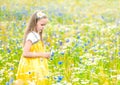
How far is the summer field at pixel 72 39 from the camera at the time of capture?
429 centimetres

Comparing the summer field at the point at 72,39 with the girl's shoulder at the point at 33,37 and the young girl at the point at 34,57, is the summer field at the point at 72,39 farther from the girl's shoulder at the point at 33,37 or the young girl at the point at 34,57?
the girl's shoulder at the point at 33,37

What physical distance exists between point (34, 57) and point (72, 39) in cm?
198

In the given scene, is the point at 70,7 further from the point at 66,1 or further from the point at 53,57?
the point at 53,57

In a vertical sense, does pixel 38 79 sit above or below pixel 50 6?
below

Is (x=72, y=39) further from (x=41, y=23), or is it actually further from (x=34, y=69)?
(x=34, y=69)

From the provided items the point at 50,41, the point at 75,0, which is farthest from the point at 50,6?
the point at 50,41

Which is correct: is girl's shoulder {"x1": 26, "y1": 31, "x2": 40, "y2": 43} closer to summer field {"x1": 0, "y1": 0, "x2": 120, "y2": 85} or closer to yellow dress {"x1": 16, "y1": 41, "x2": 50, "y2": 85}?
yellow dress {"x1": 16, "y1": 41, "x2": 50, "y2": 85}

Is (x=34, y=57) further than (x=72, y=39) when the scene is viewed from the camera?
No

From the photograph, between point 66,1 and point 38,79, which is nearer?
point 38,79

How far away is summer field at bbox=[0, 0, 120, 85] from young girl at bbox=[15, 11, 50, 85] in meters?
0.09

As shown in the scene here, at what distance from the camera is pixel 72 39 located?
601cm

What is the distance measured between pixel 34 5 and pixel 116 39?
3.91 meters

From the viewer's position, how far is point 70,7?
10062 mm

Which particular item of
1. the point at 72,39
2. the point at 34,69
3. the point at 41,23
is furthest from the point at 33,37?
the point at 72,39
